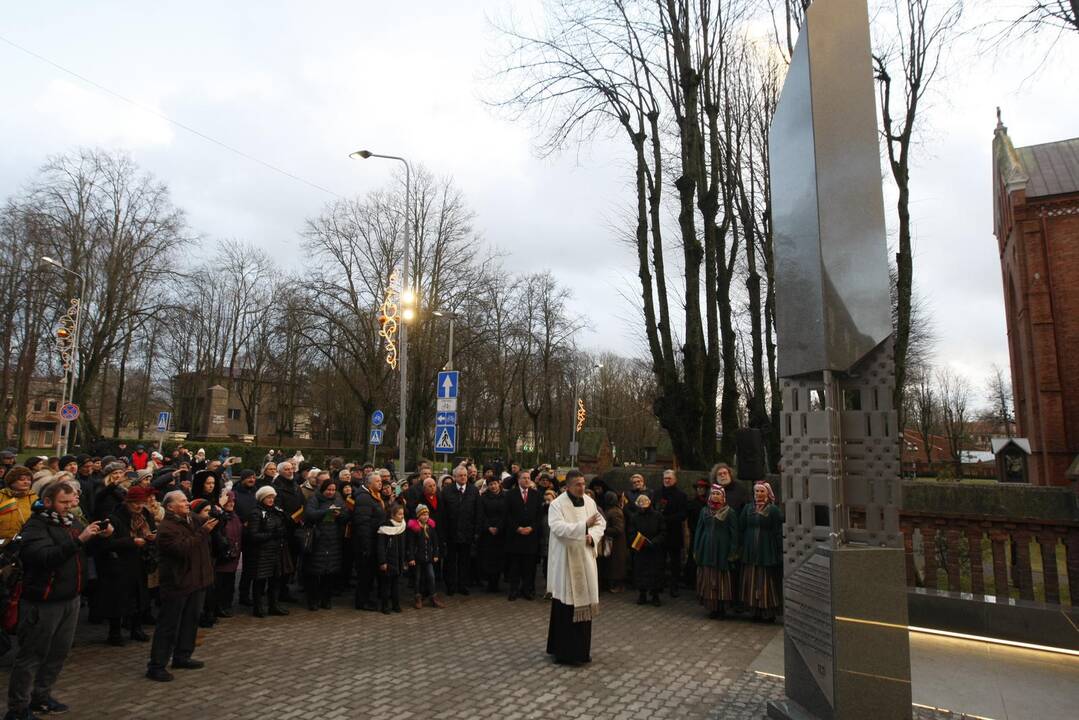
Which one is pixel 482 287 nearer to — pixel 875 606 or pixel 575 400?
pixel 575 400

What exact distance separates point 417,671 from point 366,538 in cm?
317

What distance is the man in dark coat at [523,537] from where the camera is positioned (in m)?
10.3

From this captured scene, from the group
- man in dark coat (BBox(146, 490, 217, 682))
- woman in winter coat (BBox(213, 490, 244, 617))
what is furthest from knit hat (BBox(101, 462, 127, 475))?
man in dark coat (BBox(146, 490, 217, 682))

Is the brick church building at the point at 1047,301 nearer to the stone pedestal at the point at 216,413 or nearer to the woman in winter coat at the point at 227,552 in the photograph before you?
the woman in winter coat at the point at 227,552

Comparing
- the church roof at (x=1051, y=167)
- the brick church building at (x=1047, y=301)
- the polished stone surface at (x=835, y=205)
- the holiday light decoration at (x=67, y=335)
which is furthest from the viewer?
the church roof at (x=1051, y=167)

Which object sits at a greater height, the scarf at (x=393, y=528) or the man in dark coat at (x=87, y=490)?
the man in dark coat at (x=87, y=490)

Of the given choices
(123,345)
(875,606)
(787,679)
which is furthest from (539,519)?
(123,345)

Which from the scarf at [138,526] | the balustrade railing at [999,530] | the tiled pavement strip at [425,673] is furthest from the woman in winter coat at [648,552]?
the scarf at [138,526]

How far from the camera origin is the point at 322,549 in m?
9.02

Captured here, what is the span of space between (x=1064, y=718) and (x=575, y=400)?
149 ft

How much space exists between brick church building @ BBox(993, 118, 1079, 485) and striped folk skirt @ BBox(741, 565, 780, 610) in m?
22.5

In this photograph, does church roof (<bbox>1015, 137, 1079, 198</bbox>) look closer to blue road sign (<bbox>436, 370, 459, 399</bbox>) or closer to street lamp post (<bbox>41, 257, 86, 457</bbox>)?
blue road sign (<bbox>436, 370, 459, 399</bbox>)

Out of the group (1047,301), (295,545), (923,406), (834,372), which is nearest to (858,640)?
(834,372)

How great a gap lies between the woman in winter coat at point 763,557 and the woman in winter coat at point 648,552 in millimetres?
1533
